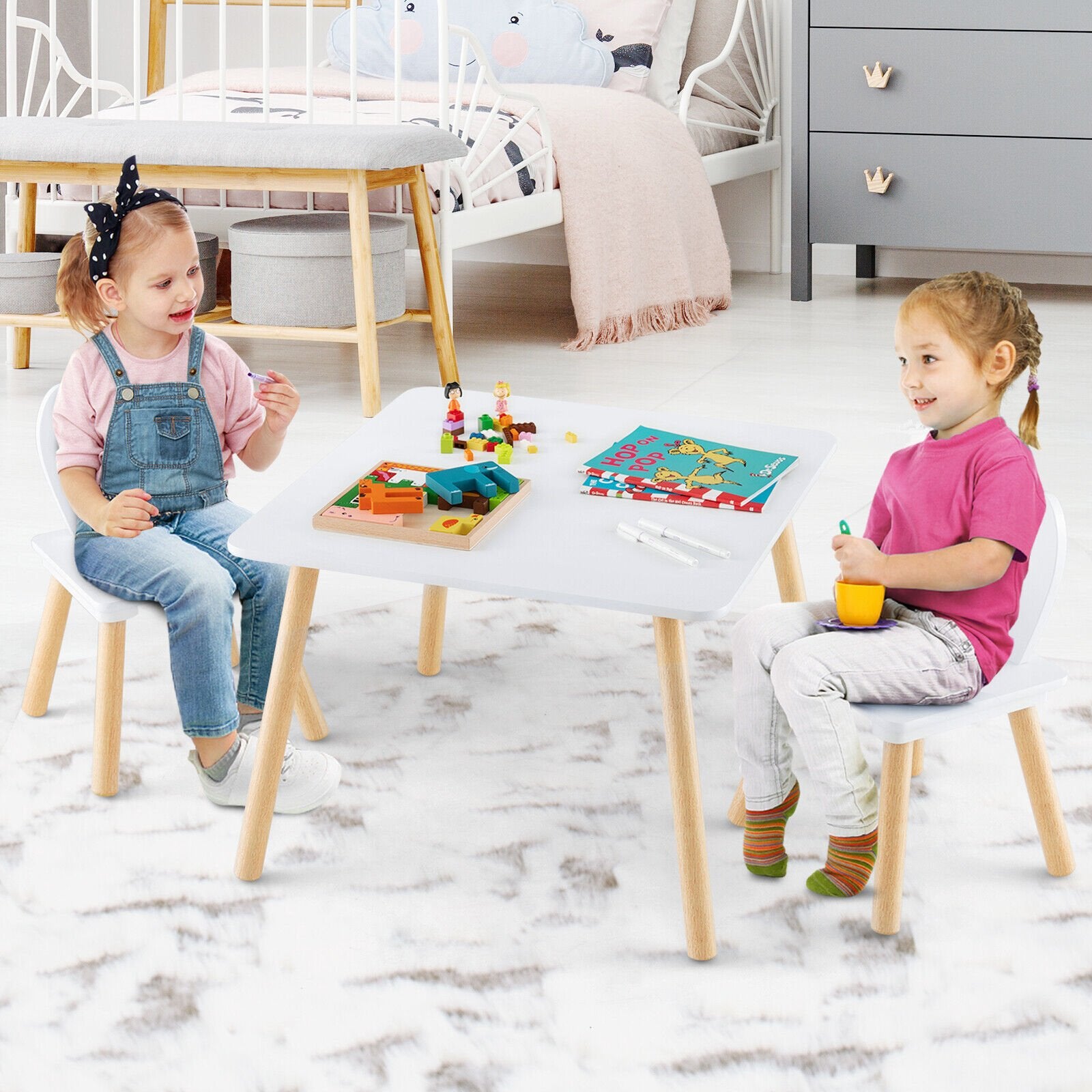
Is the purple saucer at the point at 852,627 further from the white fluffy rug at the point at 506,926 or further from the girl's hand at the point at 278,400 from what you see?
the girl's hand at the point at 278,400

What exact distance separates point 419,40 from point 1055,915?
2905 mm

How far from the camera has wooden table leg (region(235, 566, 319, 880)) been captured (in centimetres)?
116

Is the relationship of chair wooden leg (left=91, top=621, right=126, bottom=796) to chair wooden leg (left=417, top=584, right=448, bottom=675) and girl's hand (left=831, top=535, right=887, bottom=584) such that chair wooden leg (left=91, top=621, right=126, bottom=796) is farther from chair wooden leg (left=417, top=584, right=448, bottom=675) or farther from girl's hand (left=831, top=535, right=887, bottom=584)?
girl's hand (left=831, top=535, right=887, bottom=584)

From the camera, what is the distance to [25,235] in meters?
2.96

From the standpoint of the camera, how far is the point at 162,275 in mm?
1351

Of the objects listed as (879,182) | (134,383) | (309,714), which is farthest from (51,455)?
(879,182)

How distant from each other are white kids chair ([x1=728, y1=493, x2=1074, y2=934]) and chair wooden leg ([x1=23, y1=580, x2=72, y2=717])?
771 mm

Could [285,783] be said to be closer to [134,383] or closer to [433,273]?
[134,383]

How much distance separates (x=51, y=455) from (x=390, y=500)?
41cm

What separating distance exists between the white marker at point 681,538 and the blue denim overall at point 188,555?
393mm

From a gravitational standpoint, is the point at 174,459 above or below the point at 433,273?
below

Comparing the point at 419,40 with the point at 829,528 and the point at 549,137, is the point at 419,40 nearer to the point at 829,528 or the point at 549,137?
the point at 549,137

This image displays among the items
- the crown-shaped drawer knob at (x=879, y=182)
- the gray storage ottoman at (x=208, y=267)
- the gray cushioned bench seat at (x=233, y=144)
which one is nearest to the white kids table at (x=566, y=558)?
the gray cushioned bench seat at (x=233, y=144)

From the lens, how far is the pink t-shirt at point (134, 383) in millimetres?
1358
